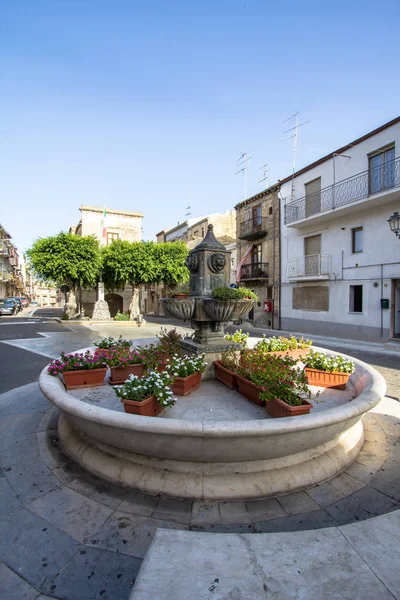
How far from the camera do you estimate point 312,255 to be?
58.2 ft

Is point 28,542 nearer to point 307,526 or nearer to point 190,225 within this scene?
point 307,526

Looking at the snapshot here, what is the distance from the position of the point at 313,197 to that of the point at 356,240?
3.79 meters

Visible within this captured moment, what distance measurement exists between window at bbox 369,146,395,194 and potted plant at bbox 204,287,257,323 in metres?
12.0

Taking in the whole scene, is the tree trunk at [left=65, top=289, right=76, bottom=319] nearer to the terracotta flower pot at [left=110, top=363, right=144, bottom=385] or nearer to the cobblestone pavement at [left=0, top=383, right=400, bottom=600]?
the terracotta flower pot at [left=110, top=363, right=144, bottom=385]

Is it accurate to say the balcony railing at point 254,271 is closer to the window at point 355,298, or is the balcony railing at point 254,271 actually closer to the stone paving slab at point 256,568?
the window at point 355,298

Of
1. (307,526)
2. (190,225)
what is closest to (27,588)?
(307,526)

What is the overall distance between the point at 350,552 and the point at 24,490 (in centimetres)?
283

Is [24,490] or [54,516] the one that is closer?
[54,516]

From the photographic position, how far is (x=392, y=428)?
4293 mm

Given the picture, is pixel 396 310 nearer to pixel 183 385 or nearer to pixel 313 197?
pixel 313 197

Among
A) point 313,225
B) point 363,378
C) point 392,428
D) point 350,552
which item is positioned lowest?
point 392,428

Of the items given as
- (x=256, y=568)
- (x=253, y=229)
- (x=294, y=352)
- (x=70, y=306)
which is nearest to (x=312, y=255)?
(x=253, y=229)

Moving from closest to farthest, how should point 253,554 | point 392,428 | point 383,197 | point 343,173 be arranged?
point 253,554, point 392,428, point 383,197, point 343,173

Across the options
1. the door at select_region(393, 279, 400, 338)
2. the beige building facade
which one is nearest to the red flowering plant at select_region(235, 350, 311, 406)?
the door at select_region(393, 279, 400, 338)
